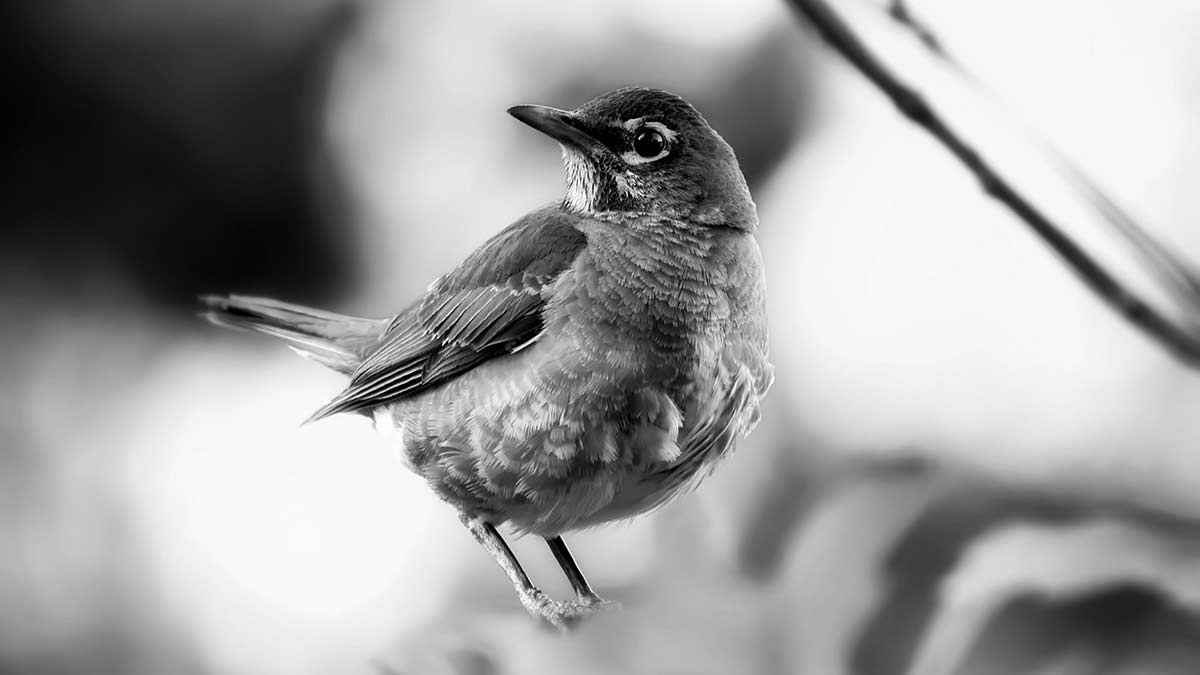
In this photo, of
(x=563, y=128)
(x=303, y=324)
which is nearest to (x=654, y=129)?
(x=563, y=128)

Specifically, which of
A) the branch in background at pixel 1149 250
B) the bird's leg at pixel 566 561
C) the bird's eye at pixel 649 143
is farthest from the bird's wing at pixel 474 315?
the branch in background at pixel 1149 250

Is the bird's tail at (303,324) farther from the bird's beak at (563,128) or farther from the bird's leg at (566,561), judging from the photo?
the bird's beak at (563,128)

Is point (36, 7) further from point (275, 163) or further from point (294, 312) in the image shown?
point (294, 312)

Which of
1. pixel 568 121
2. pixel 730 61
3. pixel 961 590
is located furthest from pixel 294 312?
pixel 961 590

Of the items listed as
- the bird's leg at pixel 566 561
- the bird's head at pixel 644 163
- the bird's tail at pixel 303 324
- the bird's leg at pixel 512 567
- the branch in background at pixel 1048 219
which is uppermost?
the branch in background at pixel 1048 219

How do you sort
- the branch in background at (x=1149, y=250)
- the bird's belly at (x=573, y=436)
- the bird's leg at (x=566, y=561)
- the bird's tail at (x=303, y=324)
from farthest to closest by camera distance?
the bird's tail at (x=303, y=324), the bird's leg at (x=566, y=561), the bird's belly at (x=573, y=436), the branch in background at (x=1149, y=250)

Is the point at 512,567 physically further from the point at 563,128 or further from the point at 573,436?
the point at 563,128

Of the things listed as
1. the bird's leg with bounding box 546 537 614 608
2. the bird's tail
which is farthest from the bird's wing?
the bird's leg with bounding box 546 537 614 608

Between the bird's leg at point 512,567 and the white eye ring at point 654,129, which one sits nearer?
the bird's leg at point 512,567
